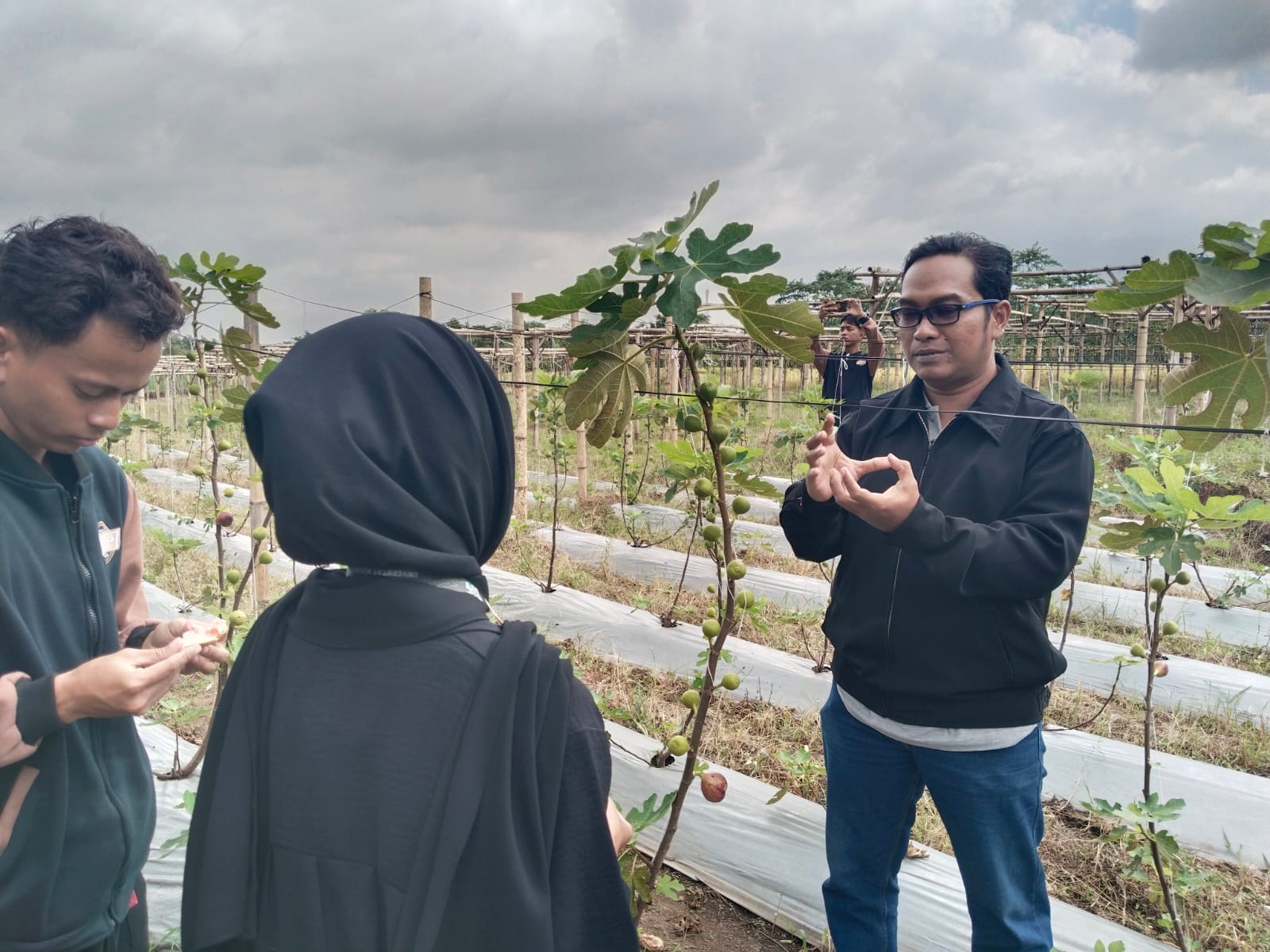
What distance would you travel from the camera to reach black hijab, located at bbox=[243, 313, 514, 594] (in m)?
0.85

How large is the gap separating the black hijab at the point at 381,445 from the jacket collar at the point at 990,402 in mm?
1139

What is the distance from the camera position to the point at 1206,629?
15.5 feet

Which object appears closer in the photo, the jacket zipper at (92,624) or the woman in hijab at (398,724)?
the woman in hijab at (398,724)

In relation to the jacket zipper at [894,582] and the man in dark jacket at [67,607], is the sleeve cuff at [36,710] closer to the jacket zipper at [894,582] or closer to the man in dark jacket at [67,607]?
the man in dark jacket at [67,607]

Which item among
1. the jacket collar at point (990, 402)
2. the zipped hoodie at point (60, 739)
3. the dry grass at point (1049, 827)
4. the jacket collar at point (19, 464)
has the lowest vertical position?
the dry grass at point (1049, 827)

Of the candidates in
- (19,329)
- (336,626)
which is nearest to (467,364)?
(336,626)

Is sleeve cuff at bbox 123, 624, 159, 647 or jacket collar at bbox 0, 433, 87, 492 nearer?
jacket collar at bbox 0, 433, 87, 492

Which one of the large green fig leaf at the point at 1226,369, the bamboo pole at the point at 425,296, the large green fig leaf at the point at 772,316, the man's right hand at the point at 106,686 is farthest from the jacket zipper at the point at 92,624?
the bamboo pole at the point at 425,296

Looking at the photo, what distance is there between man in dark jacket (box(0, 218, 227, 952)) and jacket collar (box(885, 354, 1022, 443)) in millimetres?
1515

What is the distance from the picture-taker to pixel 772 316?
4.82ft

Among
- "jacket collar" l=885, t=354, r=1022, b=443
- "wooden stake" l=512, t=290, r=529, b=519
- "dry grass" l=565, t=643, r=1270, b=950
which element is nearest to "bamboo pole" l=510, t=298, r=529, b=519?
"wooden stake" l=512, t=290, r=529, b=519

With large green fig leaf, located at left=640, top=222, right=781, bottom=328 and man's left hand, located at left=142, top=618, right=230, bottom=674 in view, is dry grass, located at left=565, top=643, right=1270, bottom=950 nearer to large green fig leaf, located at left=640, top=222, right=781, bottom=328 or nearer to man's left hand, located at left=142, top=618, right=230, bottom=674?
man's left hand, located at left=142, top=618, right=230, bottom=674

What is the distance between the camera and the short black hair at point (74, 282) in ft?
3.96

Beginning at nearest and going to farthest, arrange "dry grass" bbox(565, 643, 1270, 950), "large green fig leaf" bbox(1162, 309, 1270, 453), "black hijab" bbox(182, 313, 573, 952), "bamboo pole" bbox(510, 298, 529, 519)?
"black hijab" bbox(182, 313, 573, 952)
"large green fig leaf" bbox(1162, 309, 1270, 453)
"dry grass" bbox(565, 643, 1270, 950)
"bamboo pole" bbox(510, 298, 529, 519)
